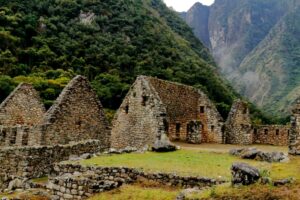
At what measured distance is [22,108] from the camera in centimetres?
2156

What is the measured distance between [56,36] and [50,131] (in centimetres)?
8215

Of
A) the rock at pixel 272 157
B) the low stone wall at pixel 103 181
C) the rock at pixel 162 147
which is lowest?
the low stone wall at pixel 103 181

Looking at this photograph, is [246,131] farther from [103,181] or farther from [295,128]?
[103,181]

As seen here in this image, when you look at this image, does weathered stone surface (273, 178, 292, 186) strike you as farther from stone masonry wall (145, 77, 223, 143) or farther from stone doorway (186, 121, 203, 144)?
stone doorway (186, 121, 203, 144)

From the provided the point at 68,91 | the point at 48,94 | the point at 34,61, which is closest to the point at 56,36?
the point at 34,61

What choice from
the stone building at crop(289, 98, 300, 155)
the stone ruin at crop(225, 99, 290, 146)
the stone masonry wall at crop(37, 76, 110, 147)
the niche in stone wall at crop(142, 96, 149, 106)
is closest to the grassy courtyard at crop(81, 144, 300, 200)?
the stone building at crop(289, 98, 300, 155)

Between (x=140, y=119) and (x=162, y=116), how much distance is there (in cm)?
145

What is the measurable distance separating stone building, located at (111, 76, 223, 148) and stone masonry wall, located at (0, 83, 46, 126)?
A: 4172mm

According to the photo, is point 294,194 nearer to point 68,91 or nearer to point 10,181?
point 10,181

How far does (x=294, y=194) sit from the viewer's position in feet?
30.4

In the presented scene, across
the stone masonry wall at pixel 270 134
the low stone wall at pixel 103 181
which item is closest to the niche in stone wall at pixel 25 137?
the low stone wall at pixel 103 181

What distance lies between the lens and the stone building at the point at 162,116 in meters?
22.2

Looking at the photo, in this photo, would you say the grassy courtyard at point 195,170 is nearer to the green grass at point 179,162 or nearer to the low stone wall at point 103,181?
the green grass at point 179,162

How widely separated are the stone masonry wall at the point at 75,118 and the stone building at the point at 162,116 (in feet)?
7.49
